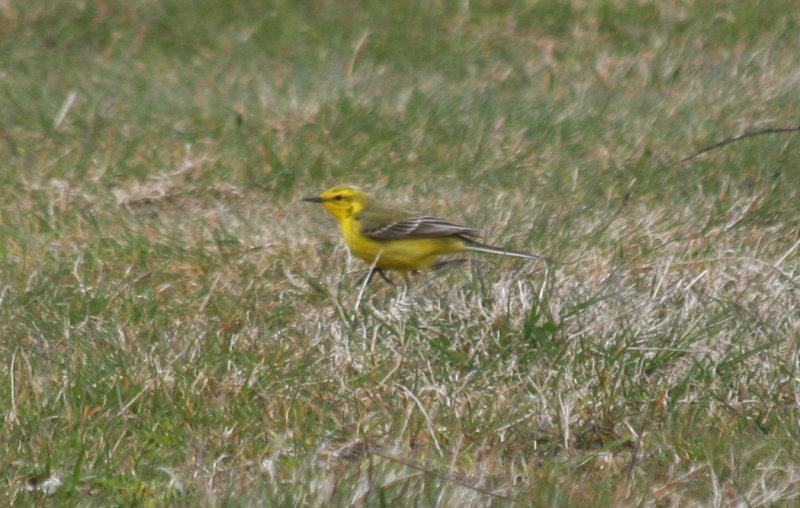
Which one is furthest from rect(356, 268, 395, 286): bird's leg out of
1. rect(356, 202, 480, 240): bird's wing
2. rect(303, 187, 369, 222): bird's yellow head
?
rect(303, 187, 369, 222): bird's yellow head

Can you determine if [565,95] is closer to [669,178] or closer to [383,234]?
[669,178]

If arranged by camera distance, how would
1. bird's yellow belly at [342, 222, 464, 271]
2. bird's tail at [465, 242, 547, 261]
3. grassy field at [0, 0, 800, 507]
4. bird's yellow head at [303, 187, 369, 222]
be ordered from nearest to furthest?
grassy field at [0, 0, 800, 507] → bird's tail at [465, 242, 547, 261] → bird's yellow belly at [342, 222, 464, 271] → bird's yellow head at [303, 187, 369, 222]

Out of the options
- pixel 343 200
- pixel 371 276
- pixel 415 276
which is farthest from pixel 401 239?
pixel 343 200

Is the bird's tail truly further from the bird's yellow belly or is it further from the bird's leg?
the bird's leg

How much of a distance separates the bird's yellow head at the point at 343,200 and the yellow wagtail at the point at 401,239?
0.06 meters

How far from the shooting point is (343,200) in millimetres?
5680

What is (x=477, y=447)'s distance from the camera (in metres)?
3.90

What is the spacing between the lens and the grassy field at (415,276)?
150 inches

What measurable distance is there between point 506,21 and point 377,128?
261cm

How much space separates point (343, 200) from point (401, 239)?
1.75 ft

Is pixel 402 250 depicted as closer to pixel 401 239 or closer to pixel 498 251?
pixel 401 239

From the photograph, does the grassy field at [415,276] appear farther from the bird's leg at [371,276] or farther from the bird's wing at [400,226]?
the bird's wing at [400,226]

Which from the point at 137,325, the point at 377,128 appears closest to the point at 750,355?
the point at 137,325

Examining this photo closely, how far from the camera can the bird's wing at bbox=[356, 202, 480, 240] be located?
5273 mm
